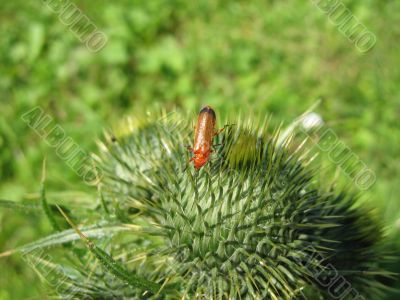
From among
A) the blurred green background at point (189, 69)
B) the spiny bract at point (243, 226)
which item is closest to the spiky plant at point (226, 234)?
the spiny bract at point (243, 226)

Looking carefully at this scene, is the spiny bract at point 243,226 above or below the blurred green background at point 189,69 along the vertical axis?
below

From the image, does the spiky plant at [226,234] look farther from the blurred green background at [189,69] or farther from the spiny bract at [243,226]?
the blurred green background at [189,69]

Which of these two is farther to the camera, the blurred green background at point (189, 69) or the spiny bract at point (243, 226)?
the blurred green background at point (189, 69)

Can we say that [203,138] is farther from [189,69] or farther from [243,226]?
[189,69]

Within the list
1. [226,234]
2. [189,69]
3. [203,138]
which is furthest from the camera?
[189,69]

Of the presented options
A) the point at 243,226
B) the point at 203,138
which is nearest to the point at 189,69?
the point at 203,138

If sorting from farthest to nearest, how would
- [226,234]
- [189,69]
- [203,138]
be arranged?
[189,69], [203,138], [226,234]

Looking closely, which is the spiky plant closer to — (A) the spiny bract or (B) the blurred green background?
(A) the spiny bract

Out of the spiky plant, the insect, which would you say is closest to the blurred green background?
the spiky plant
